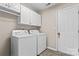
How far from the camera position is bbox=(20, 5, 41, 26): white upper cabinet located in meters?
1.75

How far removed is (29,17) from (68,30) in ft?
3.62

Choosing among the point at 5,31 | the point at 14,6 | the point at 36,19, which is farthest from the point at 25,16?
the point at 5,31

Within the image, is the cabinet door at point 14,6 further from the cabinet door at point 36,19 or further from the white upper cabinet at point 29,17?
the cabinet door at point 36,19

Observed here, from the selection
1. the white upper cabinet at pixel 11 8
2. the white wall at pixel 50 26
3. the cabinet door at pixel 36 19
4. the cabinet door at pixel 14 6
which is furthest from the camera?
the cabinet door at pixel 36 19

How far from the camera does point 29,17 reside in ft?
6.77

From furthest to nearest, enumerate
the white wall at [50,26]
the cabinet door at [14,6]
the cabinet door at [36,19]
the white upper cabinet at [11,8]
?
the cabinet door at [36,19]
the white wall at [50,26]
the cabinet door at [14,6]
the white upper cabinet at [11,8]

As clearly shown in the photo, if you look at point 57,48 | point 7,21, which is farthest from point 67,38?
point 7,21

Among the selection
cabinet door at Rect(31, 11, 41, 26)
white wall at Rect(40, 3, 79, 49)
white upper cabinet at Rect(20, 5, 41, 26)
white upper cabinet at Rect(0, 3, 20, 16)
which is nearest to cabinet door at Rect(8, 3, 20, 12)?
white upper cabinet at Rect(0, 3, 20, 16)

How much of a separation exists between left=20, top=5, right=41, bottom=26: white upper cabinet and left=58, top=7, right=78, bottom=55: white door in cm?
53

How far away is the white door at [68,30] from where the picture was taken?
1.56 m

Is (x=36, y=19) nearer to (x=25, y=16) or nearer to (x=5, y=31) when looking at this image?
(x=25, y=16)

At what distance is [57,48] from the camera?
1.61 m

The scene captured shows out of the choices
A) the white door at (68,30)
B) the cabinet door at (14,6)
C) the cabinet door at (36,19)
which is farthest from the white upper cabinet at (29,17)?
the white door at (68,30)

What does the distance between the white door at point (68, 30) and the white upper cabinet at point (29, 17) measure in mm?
533
